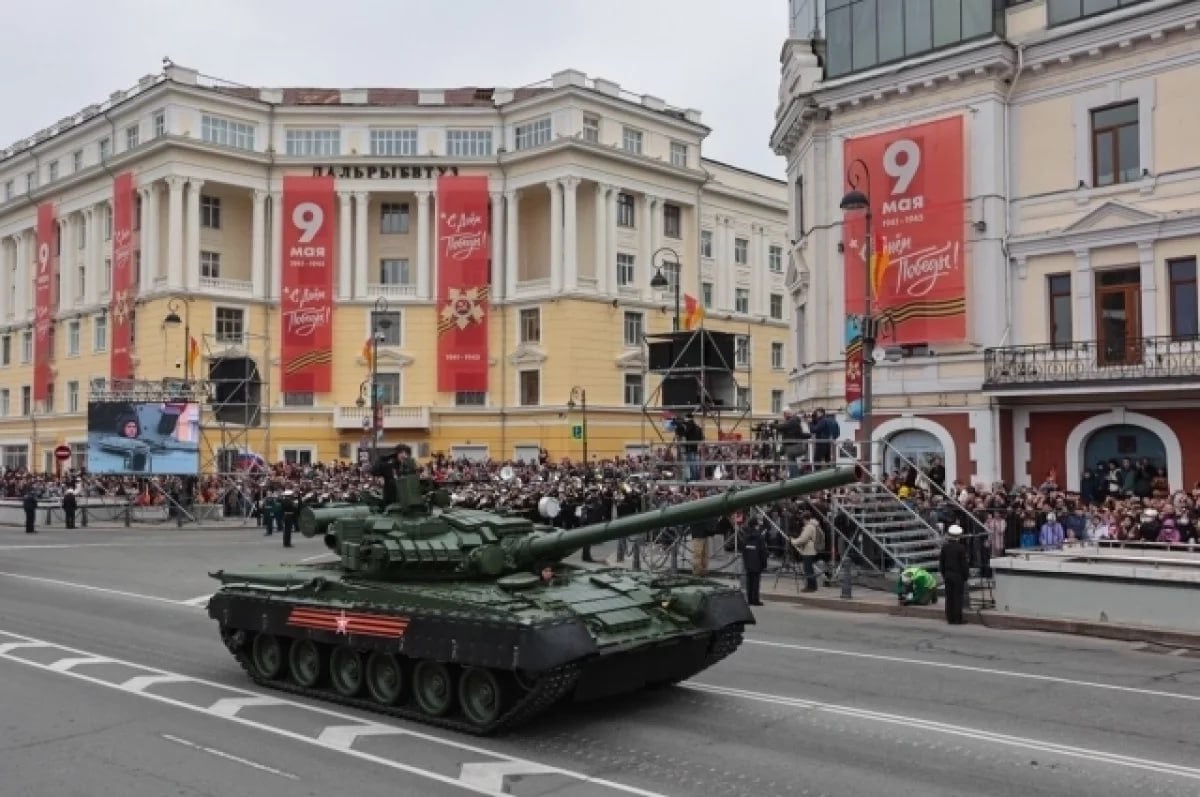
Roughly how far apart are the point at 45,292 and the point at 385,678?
197 feet

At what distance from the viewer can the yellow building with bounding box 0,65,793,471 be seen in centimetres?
5481

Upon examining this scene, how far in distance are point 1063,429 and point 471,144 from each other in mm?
36520

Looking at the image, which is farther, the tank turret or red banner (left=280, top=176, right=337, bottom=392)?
red banner (left=280, top=176, right=337, bottom=392)

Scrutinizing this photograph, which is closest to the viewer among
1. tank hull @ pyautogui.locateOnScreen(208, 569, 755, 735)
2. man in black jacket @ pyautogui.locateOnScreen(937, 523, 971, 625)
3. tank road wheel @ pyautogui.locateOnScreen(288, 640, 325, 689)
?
tank hull @ pyautogui.locateOnScreen(208, 569, 755, 735)

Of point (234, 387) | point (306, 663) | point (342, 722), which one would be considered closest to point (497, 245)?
point (234, 387)

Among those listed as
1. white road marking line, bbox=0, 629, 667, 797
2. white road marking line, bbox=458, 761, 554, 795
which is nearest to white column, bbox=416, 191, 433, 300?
white road marking line, bbox=0, 629, 667, 797

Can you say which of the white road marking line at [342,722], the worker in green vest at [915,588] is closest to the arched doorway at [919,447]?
the worker in green vest at [915,588]

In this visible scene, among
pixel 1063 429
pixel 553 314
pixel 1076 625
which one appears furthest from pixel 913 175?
pixel 553 314

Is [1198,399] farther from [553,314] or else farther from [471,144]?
[471,144]

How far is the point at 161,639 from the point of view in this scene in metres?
16.3

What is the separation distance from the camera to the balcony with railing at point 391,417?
181ft

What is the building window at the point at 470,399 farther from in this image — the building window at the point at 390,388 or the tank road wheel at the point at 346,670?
the tank road wheel at the point at 346,670

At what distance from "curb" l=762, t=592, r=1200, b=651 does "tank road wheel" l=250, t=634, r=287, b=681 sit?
34.4 ft

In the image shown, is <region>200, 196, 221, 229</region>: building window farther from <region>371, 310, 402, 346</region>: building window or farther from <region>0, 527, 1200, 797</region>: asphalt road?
<region>0, 527, 1200, 797</region>: asphalt road
